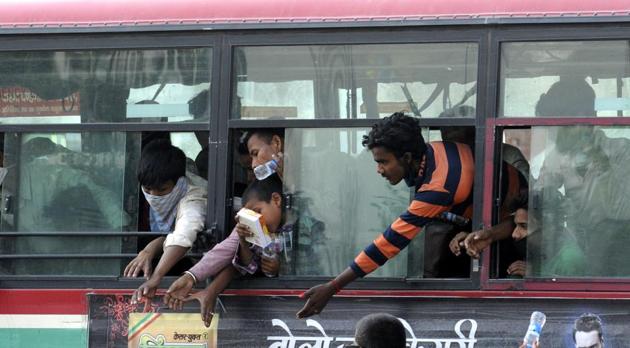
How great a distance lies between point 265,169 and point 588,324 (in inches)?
64.0

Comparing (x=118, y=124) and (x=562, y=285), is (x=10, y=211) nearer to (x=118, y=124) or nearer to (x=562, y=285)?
(x=118, y=124)

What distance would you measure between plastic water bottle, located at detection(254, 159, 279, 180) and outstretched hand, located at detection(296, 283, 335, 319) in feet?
2.07

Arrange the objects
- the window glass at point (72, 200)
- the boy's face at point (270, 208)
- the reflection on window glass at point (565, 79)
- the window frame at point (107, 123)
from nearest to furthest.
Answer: the reflection on window glass at point (565, 79) < the boy's face at point (270, 208) < the window frame at point (107, 123) < the window glass at point (72, 200)

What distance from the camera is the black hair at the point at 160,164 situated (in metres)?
6.62

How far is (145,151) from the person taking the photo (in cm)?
671

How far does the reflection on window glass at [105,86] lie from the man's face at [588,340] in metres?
1.98

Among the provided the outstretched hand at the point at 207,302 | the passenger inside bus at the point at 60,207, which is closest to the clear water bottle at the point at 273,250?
the outstretched hand at the point at 207,302

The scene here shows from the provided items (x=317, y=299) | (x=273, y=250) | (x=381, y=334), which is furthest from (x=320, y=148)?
(x=381, y=334)

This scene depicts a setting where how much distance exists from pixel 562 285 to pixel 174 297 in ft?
5.69

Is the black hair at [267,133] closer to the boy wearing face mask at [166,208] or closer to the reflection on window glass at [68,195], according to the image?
the boy wearing face mask at [166,208]

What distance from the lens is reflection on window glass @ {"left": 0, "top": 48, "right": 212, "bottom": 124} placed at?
6691mm

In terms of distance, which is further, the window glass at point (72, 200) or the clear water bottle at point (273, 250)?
the window glass at point (72, 200)

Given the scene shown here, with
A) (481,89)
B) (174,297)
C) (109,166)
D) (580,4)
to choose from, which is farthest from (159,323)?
(580,4)

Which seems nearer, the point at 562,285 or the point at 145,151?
the point at 562,285
